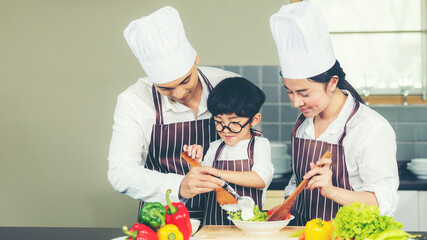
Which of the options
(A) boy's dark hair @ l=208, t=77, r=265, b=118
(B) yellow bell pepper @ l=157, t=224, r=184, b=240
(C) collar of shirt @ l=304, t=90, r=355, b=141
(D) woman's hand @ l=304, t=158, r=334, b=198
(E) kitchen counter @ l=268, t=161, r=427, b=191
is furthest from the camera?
(E) kitchen counter @ l=268, t=161, r=427, b=191

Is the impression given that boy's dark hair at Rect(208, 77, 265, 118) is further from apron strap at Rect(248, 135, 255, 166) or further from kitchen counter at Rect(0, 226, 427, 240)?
kitchen counter at Rect(0, 226, 427, 240)

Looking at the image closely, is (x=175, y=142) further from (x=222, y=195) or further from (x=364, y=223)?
(x=364, y=223)

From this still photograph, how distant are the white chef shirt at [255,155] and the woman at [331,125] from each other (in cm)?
20

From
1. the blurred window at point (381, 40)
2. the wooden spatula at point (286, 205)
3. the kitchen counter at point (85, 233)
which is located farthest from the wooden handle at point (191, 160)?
the blurred window at point (381, 40)

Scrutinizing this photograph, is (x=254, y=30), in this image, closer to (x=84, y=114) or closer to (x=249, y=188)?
(x=84, y=114)

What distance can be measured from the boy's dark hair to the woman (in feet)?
0.78

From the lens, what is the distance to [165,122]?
214 centimetres

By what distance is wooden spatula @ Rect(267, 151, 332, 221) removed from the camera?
69.9 inches

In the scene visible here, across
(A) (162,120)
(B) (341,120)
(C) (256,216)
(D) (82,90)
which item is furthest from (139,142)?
(D) (82,90)

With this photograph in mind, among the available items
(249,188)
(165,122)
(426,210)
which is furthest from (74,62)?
(426,210)

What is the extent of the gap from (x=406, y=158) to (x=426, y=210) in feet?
1.79

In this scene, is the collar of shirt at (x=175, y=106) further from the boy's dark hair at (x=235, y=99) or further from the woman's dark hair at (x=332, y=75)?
the woman's dark hair at (x=332, y=75)

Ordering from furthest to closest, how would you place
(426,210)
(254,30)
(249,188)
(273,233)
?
(254,30) < (426,210) < (249,188) < (273,233)

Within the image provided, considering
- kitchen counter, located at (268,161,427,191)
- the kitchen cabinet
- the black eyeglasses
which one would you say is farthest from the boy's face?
the kitchen cabinet
